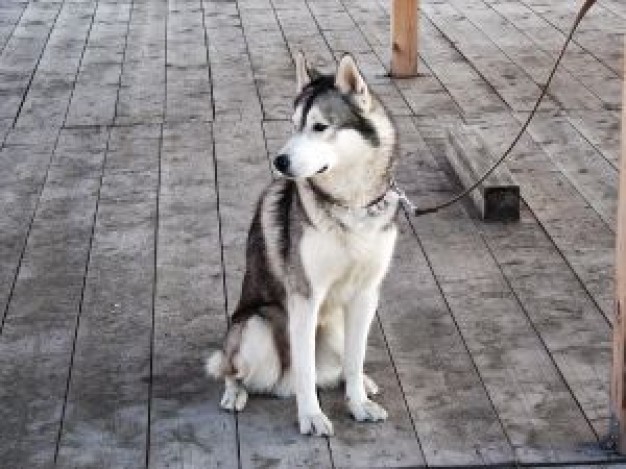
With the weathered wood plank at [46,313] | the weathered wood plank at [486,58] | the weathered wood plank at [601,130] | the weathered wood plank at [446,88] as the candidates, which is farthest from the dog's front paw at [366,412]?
the weathered wood plank at [486,58]

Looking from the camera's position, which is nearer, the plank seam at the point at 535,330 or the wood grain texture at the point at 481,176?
the plank seam at the point at 535,330

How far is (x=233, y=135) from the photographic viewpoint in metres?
6.51

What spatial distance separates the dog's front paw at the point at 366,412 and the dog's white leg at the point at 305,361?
11cm

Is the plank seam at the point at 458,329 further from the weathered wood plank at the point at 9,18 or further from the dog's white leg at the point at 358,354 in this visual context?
the weathered wood plank at the point at 9,18

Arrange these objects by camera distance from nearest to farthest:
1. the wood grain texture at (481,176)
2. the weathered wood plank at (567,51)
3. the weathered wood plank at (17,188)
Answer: the weathered wood plank at (17,188), the wood grain texture at (481,176), the weathered wood plank at (567,51)

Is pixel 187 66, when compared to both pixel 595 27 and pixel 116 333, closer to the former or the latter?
pixel 595 27

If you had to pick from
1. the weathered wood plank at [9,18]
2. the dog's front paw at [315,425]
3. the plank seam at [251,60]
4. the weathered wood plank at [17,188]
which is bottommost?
the weathered wood plank at [9,18]

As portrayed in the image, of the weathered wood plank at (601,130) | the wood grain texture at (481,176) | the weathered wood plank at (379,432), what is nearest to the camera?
the weathered wood plank at (379,432)

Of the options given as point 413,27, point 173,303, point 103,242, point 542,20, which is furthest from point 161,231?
point 542,20

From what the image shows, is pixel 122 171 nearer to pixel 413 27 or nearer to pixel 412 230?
pixel 412 230

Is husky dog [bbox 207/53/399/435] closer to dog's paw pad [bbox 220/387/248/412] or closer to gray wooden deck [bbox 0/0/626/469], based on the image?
dog's paw pad [bbox 220/387/248/412]

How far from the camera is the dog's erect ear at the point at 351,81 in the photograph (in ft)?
11.3

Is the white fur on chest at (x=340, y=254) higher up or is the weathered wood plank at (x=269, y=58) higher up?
the white fur on chest at (x=340, y=254)

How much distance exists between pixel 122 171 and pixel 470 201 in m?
1.58
